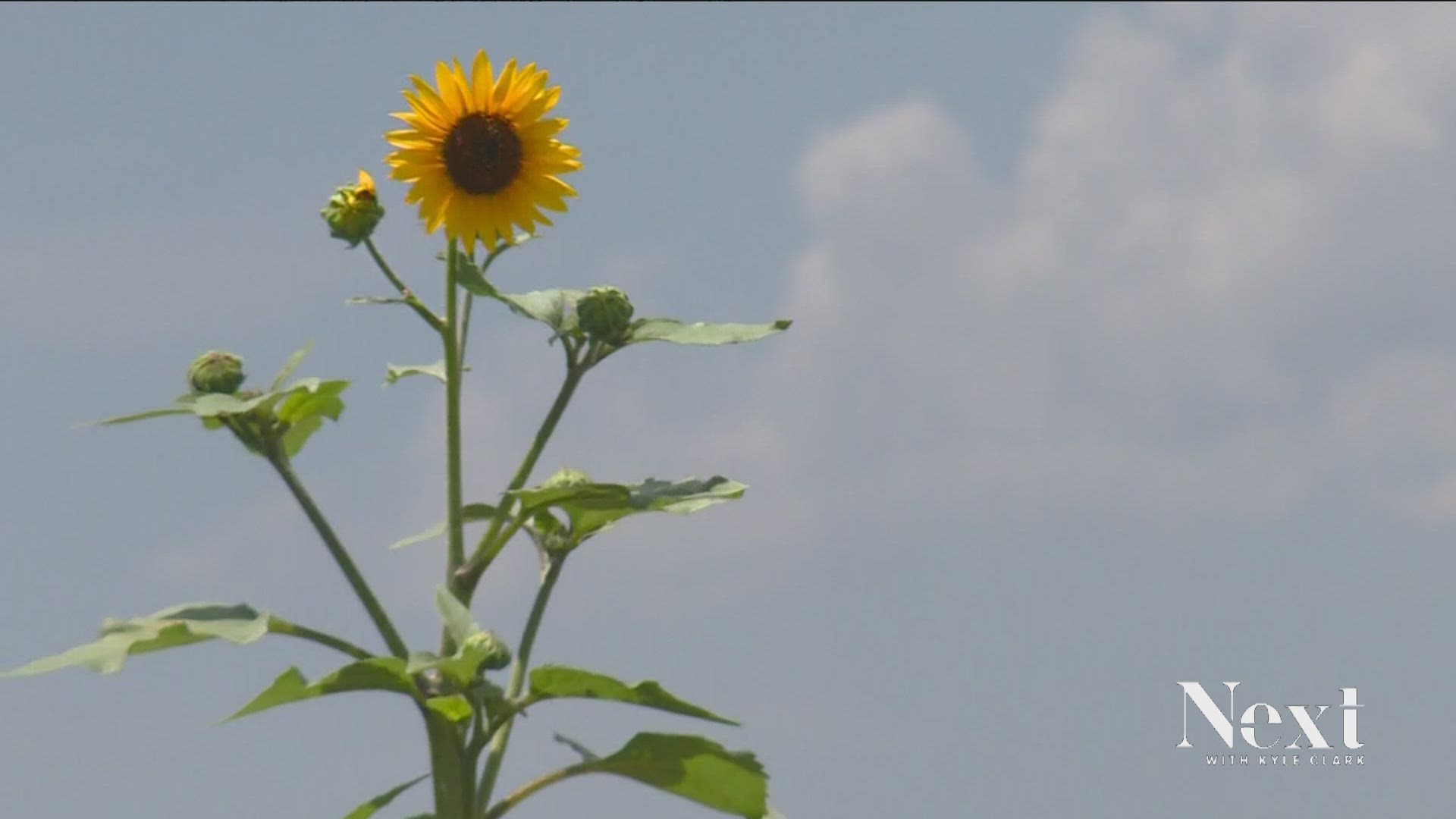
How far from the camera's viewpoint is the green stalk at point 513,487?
4.14 metres

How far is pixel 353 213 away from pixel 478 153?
0.30 metres

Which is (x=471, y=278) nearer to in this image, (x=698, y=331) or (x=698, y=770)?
(x=698, y=331)

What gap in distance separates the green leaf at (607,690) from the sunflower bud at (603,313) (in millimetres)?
774

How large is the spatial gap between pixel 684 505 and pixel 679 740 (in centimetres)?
49

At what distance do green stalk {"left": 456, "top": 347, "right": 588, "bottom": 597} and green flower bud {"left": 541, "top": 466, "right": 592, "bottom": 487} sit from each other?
79 mm

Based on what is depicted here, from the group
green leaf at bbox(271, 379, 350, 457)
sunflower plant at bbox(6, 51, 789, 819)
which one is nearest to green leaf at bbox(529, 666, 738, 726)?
sunflower plant at bbox(6, 51, 789, 819)

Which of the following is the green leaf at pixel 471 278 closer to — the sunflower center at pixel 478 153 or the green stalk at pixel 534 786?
the sunflower center at pixel 478 153

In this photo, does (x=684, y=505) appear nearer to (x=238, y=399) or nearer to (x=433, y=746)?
(x=433, y=746)

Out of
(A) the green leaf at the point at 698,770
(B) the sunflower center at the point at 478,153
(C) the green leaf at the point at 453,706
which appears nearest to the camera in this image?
(C) the green leaf at the point at 453,706

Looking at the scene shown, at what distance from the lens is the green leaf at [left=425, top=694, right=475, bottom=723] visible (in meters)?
3.91

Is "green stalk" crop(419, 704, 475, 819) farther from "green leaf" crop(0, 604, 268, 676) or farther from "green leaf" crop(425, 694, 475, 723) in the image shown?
"green leaf" crop(0, 604, 268, 676)

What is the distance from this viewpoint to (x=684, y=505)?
4.15m

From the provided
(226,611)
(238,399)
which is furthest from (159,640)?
(238,399)

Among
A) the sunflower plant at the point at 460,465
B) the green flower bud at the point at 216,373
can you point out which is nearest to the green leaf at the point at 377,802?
the sunflower plant at the point at 460,465
